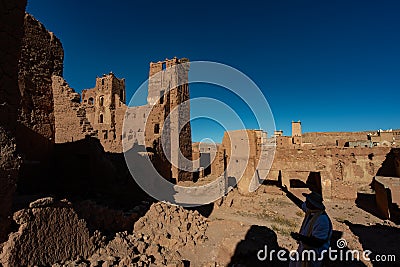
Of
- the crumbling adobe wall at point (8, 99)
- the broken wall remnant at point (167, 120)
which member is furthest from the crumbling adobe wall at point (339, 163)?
the crumbling adobe wall at point (8, 99)

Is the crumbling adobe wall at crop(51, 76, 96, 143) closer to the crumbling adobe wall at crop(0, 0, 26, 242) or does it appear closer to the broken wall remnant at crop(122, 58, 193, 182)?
the crumbling adobe wall at crop(0, 0, 26, 242)

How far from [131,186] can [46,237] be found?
6342 millimetres

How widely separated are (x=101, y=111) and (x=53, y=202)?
26.4 m

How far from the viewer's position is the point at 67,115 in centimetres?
823

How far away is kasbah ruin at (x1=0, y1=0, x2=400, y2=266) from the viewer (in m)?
3.16

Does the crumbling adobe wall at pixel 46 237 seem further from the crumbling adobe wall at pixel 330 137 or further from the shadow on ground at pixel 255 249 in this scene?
the crumbling adobe wall at pixel 330 137

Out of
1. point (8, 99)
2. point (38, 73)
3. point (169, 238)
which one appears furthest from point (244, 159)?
point (8, 99)

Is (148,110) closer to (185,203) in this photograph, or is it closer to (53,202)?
(185,203)

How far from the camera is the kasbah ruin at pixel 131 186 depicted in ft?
10.4

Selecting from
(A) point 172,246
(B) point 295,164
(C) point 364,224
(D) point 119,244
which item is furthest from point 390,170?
(D) point 119,244

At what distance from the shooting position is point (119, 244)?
4586 mm

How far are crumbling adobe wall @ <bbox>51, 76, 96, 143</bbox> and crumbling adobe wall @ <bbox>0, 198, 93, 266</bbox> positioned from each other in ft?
16.1

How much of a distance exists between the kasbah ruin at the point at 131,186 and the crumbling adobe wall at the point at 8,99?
15 mm

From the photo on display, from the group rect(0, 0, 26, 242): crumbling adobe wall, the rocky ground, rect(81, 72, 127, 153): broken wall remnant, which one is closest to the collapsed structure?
the rocky ground
